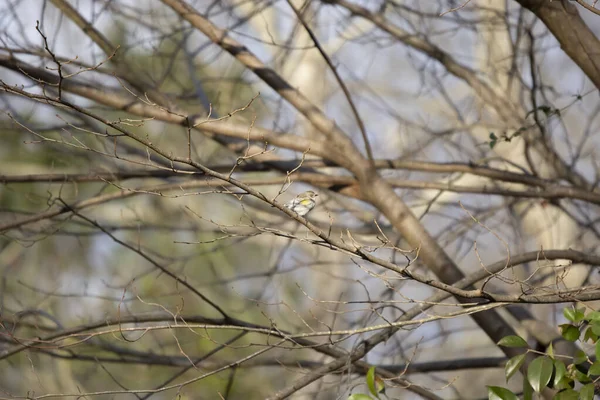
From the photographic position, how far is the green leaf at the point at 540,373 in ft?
5.93

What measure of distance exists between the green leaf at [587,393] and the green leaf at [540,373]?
0.09 m

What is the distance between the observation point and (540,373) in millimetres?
1819

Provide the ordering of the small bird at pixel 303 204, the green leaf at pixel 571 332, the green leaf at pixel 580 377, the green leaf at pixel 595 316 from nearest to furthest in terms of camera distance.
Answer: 1. the green leaf at pixel 595 316
2. the green leaf at pixel 580 377
3. the green leaf at pixel 571 332
4. the small bird at pixel 303 204

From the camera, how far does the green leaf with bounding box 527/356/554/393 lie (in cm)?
181

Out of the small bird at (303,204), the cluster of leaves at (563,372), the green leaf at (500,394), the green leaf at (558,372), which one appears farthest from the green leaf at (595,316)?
the small bird at (303,204)

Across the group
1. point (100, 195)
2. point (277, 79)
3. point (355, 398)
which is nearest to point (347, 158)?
point (277, 79)

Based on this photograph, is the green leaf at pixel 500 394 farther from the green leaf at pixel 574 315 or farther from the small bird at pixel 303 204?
the small bird at pixel 303 204

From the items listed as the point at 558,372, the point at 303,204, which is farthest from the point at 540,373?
the point at 303,204

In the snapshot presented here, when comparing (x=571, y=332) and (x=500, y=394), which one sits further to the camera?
(x=571, y=332)

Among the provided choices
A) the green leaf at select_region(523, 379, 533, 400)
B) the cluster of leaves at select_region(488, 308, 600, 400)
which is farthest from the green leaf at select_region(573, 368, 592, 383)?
the green leaf at select_region(523, 379, 533, 400)

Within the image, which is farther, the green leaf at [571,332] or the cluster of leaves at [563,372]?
the green leaf at [571,332]

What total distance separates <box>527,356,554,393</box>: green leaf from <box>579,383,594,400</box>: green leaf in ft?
0.29

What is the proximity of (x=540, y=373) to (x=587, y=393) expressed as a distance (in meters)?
0.12

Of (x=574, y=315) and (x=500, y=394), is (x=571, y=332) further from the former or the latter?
(x=500, y=394)
